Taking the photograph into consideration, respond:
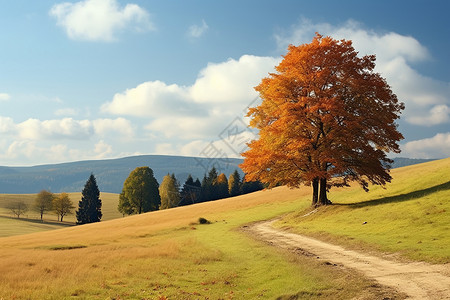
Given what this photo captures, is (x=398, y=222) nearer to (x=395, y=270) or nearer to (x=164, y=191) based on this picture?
(x=395, y=270)

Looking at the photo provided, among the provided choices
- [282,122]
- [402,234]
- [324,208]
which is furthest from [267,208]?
[402,234]

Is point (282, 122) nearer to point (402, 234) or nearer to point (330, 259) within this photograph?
point (402, 234)

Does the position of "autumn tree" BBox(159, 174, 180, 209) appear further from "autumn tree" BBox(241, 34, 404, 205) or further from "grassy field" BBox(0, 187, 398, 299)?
"grassy field" BBox(0, 187, 398, 299)

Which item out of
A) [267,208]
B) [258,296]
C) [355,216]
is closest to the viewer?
[258,296]

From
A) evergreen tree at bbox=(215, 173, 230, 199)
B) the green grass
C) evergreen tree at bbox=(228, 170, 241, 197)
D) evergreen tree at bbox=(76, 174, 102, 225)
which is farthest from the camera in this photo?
evergreen tree at bbox=(228, 170, 241, 197)

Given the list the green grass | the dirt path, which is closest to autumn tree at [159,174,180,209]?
the green grass

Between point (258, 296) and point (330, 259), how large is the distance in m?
6.85

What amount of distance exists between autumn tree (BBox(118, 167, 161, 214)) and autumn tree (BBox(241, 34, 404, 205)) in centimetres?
6193

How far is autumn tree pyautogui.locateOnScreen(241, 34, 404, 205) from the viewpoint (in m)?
34.5

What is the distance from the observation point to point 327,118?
33406 mm

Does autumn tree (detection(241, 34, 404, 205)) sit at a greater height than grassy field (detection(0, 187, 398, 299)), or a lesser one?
greater

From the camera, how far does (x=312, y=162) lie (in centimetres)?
3609

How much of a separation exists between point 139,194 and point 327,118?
70.0 meters

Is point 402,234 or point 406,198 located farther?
point 406,198
